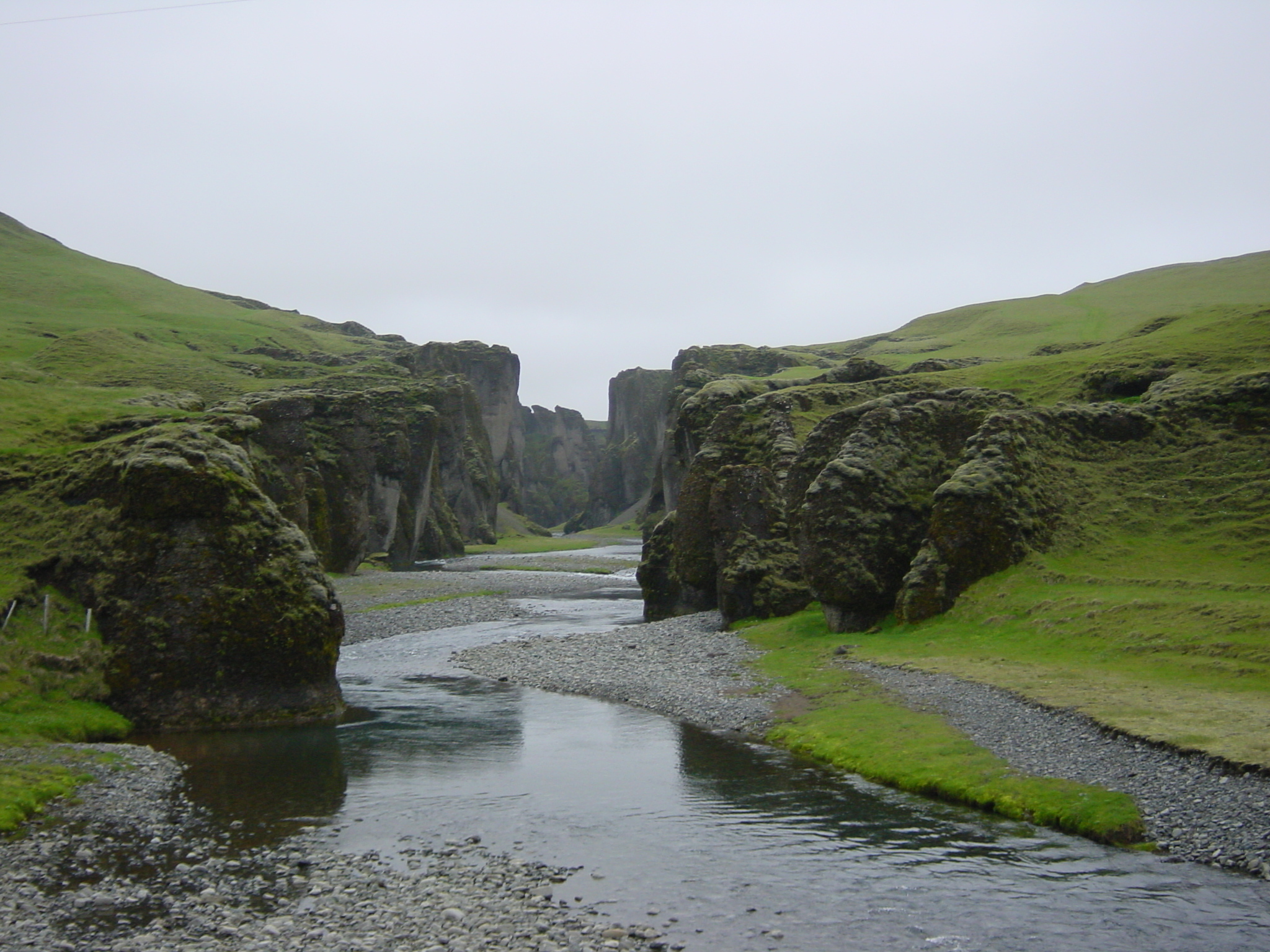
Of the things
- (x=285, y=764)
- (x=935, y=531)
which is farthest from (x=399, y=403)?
(x=285, y=764)

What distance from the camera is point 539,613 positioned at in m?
66.2

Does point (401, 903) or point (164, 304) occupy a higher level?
point (164, 304)

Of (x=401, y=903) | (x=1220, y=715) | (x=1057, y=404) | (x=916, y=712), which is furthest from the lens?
(x=1057, y=404)

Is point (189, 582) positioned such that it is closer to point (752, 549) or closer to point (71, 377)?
point (752, 549)

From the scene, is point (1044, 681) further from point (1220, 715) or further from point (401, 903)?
point (401, 903)

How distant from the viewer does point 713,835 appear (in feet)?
67.1

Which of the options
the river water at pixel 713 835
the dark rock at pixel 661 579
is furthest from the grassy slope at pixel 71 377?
the dark rock at pixel 661 579

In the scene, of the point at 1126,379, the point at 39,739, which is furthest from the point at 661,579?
the point at 39,739

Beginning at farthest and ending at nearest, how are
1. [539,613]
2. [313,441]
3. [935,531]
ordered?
[313,441]
[539,613]
[935,531]

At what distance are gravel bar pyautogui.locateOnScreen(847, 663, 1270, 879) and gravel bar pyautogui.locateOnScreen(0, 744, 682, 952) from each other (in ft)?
34.0

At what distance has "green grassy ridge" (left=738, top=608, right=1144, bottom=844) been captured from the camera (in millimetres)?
20047

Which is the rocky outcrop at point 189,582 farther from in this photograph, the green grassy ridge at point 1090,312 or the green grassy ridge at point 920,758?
the green grassy ridge at point 1090,312

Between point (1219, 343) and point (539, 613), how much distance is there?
51.3 meters

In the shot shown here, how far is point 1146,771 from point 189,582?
92.7ft
